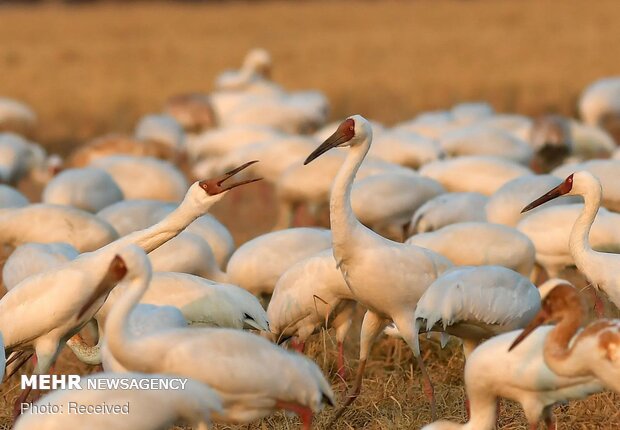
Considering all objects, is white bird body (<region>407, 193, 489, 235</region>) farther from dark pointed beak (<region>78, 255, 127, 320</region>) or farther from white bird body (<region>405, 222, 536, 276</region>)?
dark pointed beak (<region>78, 255, 127, 320</region>)

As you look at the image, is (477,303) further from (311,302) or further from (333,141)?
(311,302)

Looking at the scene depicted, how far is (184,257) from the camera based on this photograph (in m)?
7.10

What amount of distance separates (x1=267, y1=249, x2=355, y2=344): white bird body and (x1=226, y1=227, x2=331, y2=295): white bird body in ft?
2.15

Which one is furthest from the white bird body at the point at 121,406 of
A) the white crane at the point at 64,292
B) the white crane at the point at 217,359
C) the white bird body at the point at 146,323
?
the white crane at the point at 64,292

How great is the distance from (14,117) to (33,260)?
344 inches

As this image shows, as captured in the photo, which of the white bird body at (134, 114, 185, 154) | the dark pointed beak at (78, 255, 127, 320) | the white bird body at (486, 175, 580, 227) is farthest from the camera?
the white bird body at (134, 114, 185, 154)

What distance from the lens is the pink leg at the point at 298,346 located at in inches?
251

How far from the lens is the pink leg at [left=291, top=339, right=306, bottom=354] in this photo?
638 cm

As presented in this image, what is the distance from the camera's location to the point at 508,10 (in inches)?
1051

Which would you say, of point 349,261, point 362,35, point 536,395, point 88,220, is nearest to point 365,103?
point 362,35

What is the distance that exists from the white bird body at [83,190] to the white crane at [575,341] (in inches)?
219

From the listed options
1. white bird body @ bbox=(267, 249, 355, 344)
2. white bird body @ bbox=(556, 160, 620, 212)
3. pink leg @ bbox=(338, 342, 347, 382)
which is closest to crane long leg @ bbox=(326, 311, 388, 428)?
pink leg @ bbox=(338, 342, 347, 382)

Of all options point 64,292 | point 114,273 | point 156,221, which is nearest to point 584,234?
point 64,292

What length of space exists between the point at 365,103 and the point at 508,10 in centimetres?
1070
